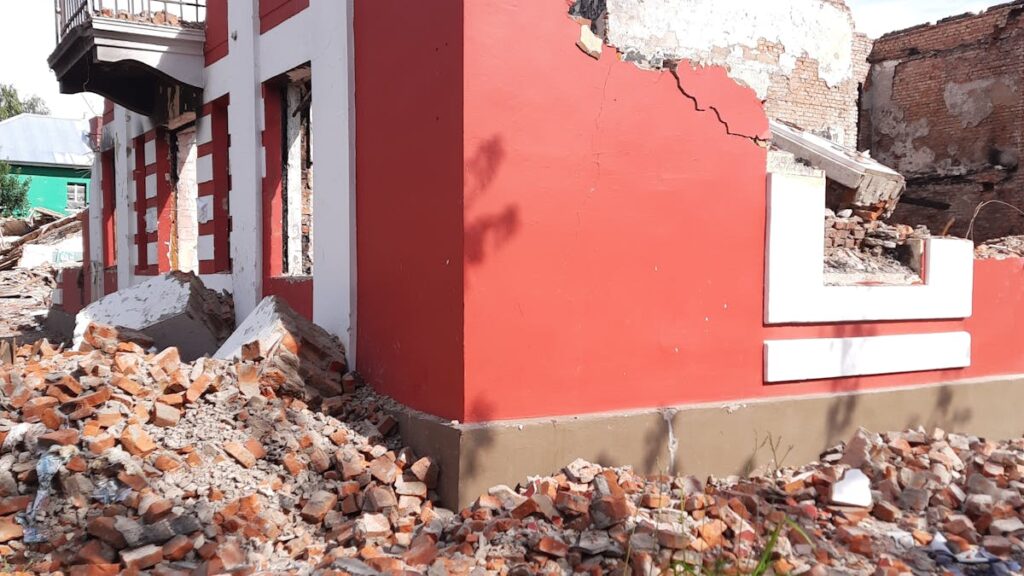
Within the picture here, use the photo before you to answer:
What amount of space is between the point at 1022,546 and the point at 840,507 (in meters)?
0.96

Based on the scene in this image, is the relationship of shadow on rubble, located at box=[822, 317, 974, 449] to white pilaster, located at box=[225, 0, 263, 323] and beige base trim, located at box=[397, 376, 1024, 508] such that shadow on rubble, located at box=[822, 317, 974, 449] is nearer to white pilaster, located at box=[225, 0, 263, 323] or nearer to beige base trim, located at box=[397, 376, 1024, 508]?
beige base trim, located at box=[397, 376, 1024, 508]

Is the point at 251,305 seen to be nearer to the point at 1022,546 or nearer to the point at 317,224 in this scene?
the point at 317,224

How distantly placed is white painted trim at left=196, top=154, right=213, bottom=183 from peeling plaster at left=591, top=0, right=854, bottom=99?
558 cm

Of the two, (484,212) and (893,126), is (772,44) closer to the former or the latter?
(893,126)

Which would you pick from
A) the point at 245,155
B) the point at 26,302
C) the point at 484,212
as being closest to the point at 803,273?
the point at 484,212

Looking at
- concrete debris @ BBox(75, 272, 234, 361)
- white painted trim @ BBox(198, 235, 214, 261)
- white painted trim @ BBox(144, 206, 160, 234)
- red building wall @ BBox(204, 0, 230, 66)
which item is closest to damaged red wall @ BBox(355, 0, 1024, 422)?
concrete debris @ BBox(75, 272, 234, 361)

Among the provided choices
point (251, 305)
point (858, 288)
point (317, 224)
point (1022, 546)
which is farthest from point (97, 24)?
point (1022, 546)

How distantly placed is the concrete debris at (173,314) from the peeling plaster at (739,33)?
6361 mm

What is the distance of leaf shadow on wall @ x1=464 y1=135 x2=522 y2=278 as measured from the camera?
4262mm

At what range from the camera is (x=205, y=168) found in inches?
314

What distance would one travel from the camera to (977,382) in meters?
Answer: 6.50

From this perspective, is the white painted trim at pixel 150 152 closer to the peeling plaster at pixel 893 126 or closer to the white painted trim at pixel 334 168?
the white painted trim at pixel 334 168

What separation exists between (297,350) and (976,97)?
1381 cm

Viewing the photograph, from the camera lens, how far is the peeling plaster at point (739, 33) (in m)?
11.0
